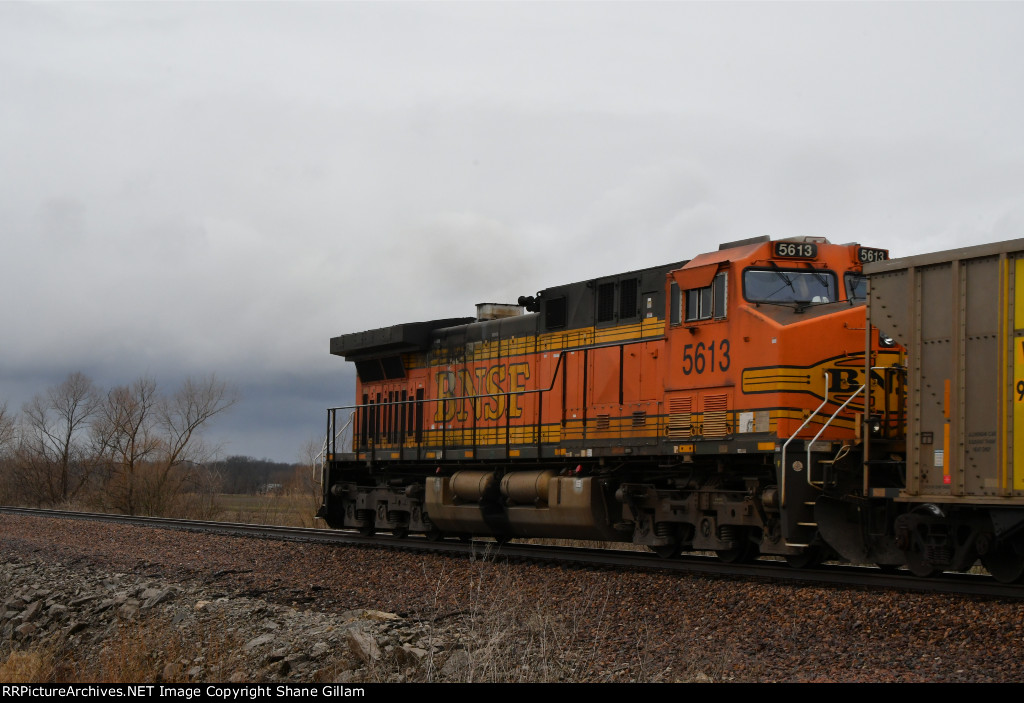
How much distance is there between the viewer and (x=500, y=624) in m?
8.91

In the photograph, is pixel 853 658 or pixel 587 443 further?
pixel 587 443

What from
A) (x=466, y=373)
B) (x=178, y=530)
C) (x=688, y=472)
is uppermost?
(x=466, y=373)

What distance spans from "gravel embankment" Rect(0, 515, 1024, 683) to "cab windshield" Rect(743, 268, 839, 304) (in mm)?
3446

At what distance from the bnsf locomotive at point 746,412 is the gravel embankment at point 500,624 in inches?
39.3

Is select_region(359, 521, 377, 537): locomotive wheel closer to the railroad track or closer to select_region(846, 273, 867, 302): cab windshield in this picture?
the railroad track

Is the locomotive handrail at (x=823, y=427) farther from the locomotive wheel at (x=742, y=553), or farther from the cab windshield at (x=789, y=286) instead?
the locomotive wheel at (x=742, y=553)

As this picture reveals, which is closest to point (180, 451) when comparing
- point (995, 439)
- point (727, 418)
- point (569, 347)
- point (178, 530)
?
point (178, 530)

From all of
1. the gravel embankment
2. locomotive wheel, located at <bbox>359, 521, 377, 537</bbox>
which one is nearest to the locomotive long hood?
locomotive wheel, located at <bbox>359, 521, 377, 537</bbox>

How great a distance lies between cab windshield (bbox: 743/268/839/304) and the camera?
12.0m

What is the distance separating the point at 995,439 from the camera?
28.6 ft

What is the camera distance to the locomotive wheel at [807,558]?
1173 centimetres

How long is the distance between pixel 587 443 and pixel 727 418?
274cm
